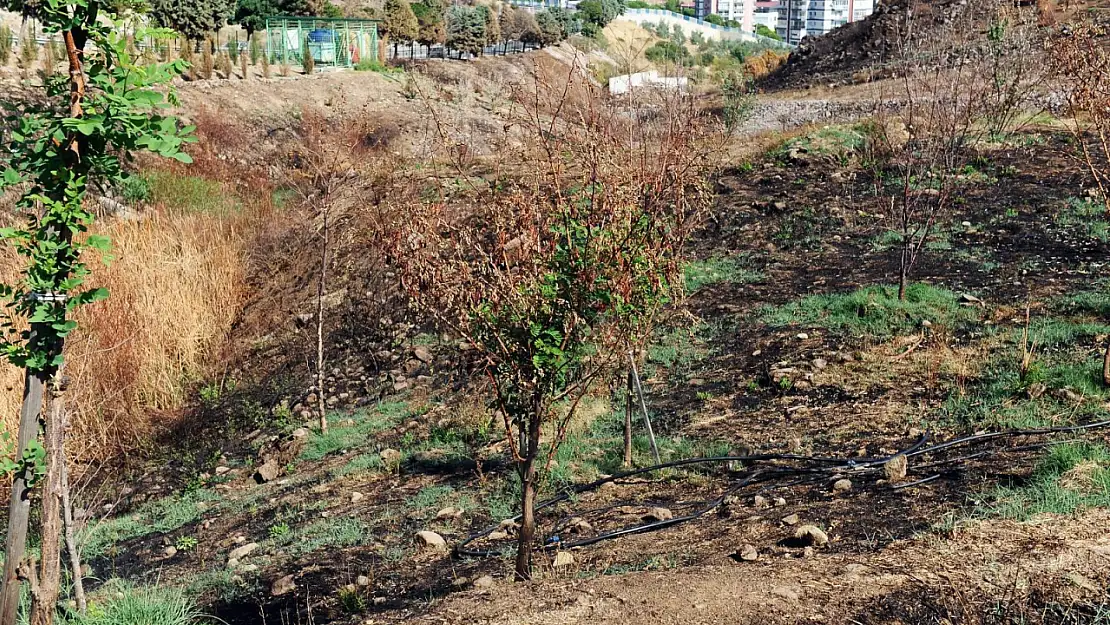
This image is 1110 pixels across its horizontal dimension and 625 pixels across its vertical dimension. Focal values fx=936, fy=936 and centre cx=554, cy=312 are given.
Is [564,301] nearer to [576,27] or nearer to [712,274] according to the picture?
[712,274]

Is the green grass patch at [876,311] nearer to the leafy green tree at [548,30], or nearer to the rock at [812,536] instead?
the rock at [812,536]

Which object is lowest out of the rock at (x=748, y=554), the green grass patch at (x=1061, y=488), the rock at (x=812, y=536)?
the rock at (x=748, y=554)

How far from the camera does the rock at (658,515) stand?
4.88m

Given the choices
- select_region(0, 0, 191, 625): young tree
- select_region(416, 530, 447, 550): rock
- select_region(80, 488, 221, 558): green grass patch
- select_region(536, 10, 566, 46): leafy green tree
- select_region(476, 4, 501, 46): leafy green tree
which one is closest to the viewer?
select_region(0, 0, 191, 625): young tree

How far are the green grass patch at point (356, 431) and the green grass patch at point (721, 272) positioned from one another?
9.41 feet

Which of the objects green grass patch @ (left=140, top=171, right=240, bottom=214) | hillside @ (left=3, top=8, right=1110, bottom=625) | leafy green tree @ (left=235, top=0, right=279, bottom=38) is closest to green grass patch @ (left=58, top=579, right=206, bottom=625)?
hillside @ (left=3, top=8, right=1110, bottom=625)

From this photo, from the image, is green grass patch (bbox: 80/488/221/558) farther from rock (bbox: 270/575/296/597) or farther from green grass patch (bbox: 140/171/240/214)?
green grass patch (bbox: 140/171/240/214)

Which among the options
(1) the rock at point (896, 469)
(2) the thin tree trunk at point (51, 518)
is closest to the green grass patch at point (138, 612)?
(2) the thin tree trunk at point (51, 518)

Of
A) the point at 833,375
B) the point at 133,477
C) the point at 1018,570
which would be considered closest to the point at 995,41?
the point at 833,375

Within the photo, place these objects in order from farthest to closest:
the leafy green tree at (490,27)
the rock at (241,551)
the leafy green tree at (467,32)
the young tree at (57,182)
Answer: the leafy green tree at (490,27) → the leafy green tree at (467,32) → the rock at (241,551) → the young tree at (57,182)

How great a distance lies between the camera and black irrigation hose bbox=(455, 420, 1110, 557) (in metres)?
4.72

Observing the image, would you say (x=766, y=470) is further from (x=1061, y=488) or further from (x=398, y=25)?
(x=398, y=25)

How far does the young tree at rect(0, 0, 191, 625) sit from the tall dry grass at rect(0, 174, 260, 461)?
3386mm

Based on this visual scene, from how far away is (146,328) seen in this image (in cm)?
855
